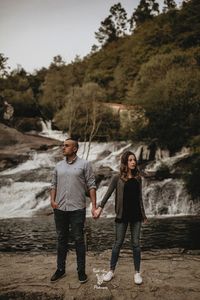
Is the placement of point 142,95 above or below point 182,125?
above

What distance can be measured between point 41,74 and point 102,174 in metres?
52.2

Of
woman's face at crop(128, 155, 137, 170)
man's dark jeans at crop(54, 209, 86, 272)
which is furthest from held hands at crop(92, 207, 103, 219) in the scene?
woman's face at crop(128, 155, 137, 170)

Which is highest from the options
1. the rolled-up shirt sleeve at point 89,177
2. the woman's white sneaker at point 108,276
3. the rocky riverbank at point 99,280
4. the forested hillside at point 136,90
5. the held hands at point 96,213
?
the forested hillside at point 136,90

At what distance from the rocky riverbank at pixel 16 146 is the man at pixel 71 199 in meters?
24.3

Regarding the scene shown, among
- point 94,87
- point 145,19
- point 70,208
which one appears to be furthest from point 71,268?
point 145,19

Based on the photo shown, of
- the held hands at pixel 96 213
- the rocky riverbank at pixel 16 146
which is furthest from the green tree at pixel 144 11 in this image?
the held hands at pixel 96 213

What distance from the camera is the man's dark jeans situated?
5562 mm

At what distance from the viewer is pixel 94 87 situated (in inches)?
1695

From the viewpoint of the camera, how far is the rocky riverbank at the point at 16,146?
30.1 m

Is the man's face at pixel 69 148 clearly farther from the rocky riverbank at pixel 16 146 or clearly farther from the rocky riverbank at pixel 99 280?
the rocky riverbank at pixel 16 146

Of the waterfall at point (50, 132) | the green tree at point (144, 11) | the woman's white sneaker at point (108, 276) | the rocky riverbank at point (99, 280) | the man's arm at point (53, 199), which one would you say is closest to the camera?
the rocky riverbank at point (99, 280)

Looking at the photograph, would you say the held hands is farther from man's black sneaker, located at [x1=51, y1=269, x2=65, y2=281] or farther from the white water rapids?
the white water rapids

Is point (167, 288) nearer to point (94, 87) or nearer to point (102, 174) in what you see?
point (102, 174)

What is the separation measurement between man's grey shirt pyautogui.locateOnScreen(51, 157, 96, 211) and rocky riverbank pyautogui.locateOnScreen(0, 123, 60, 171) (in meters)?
24.3
